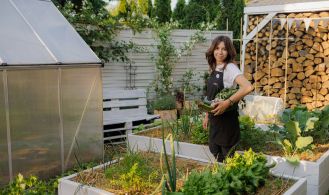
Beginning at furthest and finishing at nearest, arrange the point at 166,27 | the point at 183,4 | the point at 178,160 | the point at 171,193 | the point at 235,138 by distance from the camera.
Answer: the point at 183,4 → the point at 166,27 → the point at 178,160 → the point at 235,138 → the point at 171,193

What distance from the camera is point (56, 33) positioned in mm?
4816

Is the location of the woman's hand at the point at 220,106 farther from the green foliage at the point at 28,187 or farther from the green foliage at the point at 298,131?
the green foliage at the point at 28,187

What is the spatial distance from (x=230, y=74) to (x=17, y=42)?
8.08ft

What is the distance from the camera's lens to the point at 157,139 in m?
4.82

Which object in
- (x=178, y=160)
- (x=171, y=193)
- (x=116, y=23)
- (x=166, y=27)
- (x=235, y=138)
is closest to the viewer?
(x=171, y=193)

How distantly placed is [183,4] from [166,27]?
519 centimetres

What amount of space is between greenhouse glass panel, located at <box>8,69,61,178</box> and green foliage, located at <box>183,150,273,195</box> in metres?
2.10

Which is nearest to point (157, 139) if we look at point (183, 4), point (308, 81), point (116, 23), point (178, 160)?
point (178, 160)

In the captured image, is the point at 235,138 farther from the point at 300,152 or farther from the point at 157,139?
the point at 157,139

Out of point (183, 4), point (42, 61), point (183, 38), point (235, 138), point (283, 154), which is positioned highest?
point (183, 4)

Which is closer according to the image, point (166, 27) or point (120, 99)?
point (120, 99)

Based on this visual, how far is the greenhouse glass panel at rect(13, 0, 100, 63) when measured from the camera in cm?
455

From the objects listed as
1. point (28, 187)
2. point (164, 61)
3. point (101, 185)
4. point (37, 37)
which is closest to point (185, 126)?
point (101, 185)

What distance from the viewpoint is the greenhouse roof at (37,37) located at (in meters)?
4.07
